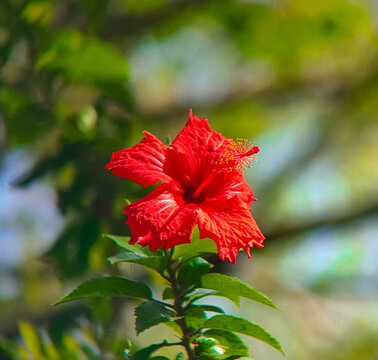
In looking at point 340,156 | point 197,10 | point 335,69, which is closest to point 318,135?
point 340,156

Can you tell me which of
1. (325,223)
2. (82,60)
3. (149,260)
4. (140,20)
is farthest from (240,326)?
(325,223)

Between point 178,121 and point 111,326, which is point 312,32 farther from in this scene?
point 111,326

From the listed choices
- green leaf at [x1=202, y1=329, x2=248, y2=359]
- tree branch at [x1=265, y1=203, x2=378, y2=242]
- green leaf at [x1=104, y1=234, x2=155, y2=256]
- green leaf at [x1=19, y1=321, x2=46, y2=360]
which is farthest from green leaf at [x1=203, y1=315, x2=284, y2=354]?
tree branch at [x1=265, y1=203, x2=378, y2=242]

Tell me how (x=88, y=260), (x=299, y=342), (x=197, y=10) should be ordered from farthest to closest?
(x=299, y=342)
(x=197, y=10)
(x=88, y=260)

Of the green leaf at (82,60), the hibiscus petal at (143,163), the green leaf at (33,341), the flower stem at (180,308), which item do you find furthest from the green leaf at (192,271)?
the green leaf at (82,60)

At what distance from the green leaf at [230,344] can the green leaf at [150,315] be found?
0.06 meters

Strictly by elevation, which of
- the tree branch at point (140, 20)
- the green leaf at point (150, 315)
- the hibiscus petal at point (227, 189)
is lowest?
the green leaf at point (150, 315)

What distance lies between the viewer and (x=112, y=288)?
0.61m

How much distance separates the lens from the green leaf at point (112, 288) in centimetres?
59

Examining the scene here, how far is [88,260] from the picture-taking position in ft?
3.64

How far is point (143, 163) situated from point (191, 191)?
0.11 m

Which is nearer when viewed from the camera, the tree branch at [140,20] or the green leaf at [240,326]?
the green leaf at [240,326]

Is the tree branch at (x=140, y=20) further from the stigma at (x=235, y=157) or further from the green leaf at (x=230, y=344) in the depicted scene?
the green leaf at (x=230, y=344)

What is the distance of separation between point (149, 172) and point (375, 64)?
3.25 m
